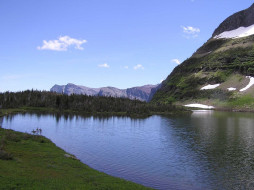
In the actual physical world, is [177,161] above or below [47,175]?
below

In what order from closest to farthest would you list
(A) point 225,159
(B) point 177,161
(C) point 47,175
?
(C) point 47,175
(B) point 177,161
(A) point 225,159

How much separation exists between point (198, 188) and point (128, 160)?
18671 millimetres

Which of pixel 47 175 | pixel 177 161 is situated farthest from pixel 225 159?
pixel 47 175

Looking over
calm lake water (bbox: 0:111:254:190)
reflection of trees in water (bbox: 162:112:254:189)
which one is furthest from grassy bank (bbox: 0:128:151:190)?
reflection of trees in water (bbox: 162:112:254:189)

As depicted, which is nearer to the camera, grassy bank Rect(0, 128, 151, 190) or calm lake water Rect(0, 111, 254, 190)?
grassy bank Rect(0, 128, 151, 190)

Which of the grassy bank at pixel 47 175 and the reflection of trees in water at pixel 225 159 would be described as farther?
the reflection of trees in water at pixel 225 159

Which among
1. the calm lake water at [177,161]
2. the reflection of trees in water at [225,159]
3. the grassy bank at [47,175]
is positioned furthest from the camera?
the reflection of trees in water at [225,159]

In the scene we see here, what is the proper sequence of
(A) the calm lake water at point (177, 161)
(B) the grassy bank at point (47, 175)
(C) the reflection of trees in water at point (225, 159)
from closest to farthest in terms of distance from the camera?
(B) the grassy bank at point (47, 175)
(A) the calm lake water at point (177, 161)
(C) the reflection of trees in water at point (225, 159)

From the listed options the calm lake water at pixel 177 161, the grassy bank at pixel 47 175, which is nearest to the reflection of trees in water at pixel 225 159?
the calm lake water at pixel 177 161

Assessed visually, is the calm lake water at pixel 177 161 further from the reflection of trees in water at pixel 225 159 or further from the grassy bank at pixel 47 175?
the grassy bank at pixel 47 175

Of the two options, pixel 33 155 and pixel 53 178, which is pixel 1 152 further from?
pixel 53 178

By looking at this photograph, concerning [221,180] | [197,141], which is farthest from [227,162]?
[197,141]

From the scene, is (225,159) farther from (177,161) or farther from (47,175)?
(47,175)

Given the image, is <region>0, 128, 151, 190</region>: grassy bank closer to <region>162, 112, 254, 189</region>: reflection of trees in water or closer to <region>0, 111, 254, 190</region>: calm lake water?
<region>0, 111, 254, 190</region>: calm lake water
